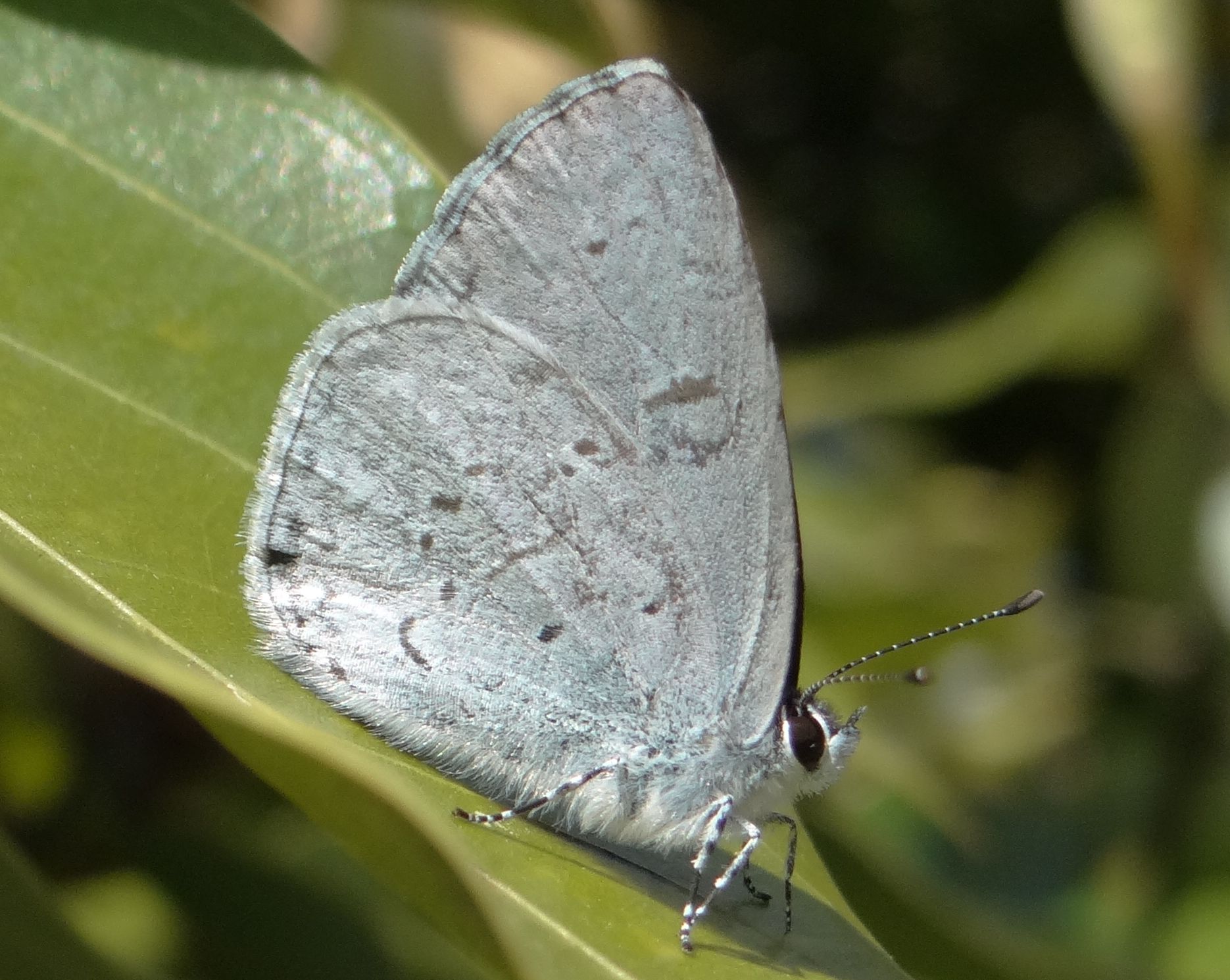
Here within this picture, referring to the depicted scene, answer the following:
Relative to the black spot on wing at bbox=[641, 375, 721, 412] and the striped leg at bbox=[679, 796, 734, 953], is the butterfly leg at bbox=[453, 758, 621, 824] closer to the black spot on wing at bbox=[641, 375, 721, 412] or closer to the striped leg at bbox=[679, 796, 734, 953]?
the striped leg at bbox=[679, 796, 734, 953]

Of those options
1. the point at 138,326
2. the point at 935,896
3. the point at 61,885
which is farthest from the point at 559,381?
the point at 61,885

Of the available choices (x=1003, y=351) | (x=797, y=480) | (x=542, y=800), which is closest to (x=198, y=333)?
(x=542, y=800)

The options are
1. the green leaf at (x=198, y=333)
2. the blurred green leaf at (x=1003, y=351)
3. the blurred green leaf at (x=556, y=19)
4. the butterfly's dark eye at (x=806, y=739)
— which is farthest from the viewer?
the blurred green leaf at (x=1003, y=351)

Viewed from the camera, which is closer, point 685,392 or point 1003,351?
point 685,392

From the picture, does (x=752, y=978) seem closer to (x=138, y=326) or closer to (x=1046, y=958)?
(x=1046, y=958)

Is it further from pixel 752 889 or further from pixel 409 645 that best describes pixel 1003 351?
pixel 409 645

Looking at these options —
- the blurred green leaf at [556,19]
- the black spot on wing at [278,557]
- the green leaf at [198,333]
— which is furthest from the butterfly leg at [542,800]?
the blurred green leaf at [556,19]

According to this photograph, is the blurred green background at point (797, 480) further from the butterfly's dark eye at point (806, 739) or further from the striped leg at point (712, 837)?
the butterfly's dark eye at point (806, 739)
